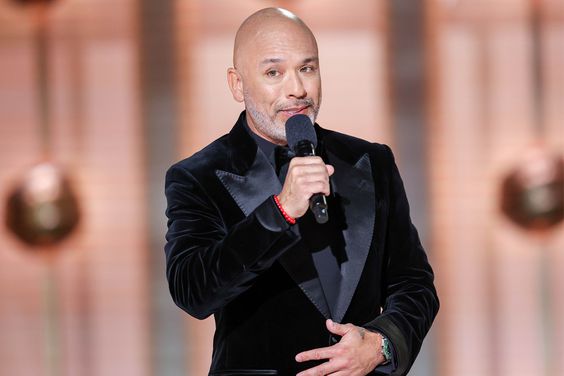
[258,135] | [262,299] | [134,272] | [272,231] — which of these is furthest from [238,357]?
[134,272]

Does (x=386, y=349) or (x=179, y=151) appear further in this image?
(x=179, y=151)

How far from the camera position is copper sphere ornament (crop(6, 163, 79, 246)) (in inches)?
138

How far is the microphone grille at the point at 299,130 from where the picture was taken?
1.52 metres

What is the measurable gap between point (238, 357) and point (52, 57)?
85.8 inches

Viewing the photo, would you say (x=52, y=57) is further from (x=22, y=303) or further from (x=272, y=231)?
(x=272, y=231)

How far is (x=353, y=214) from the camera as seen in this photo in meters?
1.67

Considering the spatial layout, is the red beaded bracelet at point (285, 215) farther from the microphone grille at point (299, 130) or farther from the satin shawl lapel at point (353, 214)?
the satin shawl lapel at point (353, 214)

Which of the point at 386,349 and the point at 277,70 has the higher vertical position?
the point at 277,70

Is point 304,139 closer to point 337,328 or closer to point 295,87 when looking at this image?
point 295,87

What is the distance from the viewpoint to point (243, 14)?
3475 millimetres

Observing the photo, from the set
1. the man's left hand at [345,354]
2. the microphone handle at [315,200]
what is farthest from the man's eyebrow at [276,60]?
the man's left hand at [345,354]

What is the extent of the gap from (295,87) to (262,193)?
0.18 m

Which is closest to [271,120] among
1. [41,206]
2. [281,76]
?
[281,76]

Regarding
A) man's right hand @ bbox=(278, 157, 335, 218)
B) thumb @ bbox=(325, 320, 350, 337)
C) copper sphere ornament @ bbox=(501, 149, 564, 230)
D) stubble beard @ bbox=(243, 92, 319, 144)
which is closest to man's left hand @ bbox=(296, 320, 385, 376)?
thumb @ bbox=(325, 320, 350, 337)
